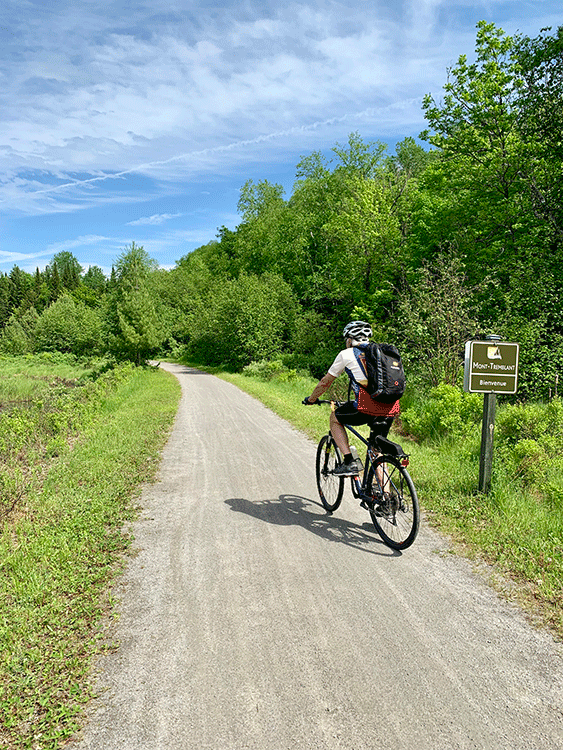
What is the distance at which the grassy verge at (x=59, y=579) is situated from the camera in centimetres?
267

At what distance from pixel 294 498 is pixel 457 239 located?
18055 mm

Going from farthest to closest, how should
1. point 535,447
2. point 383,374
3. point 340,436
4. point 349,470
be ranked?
1. point 535,447
2. point 340,436
3. point 349,470
4. point 383,374

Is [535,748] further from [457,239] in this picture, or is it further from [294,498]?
[457,239]

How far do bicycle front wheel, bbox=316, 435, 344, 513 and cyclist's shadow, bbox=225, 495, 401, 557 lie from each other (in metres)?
0.18

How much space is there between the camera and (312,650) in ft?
10.3

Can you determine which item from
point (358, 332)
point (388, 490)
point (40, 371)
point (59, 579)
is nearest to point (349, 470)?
point (388, 490)

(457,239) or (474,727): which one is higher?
(457,239)

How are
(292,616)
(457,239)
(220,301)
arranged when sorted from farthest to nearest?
(220,301)
(457,239)
(292,616)

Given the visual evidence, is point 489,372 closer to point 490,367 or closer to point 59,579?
point 490,367

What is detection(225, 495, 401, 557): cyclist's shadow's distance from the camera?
4.87 metres

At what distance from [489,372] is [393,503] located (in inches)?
80.1

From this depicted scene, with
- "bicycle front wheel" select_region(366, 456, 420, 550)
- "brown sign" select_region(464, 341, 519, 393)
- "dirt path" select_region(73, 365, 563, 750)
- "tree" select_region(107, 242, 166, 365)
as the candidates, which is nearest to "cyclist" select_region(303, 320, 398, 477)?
"bicycle front wheel" select_region(366, 456, 420, 550)

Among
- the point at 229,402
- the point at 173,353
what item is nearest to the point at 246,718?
the point at 229,402

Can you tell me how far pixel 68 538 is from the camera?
481 cm
